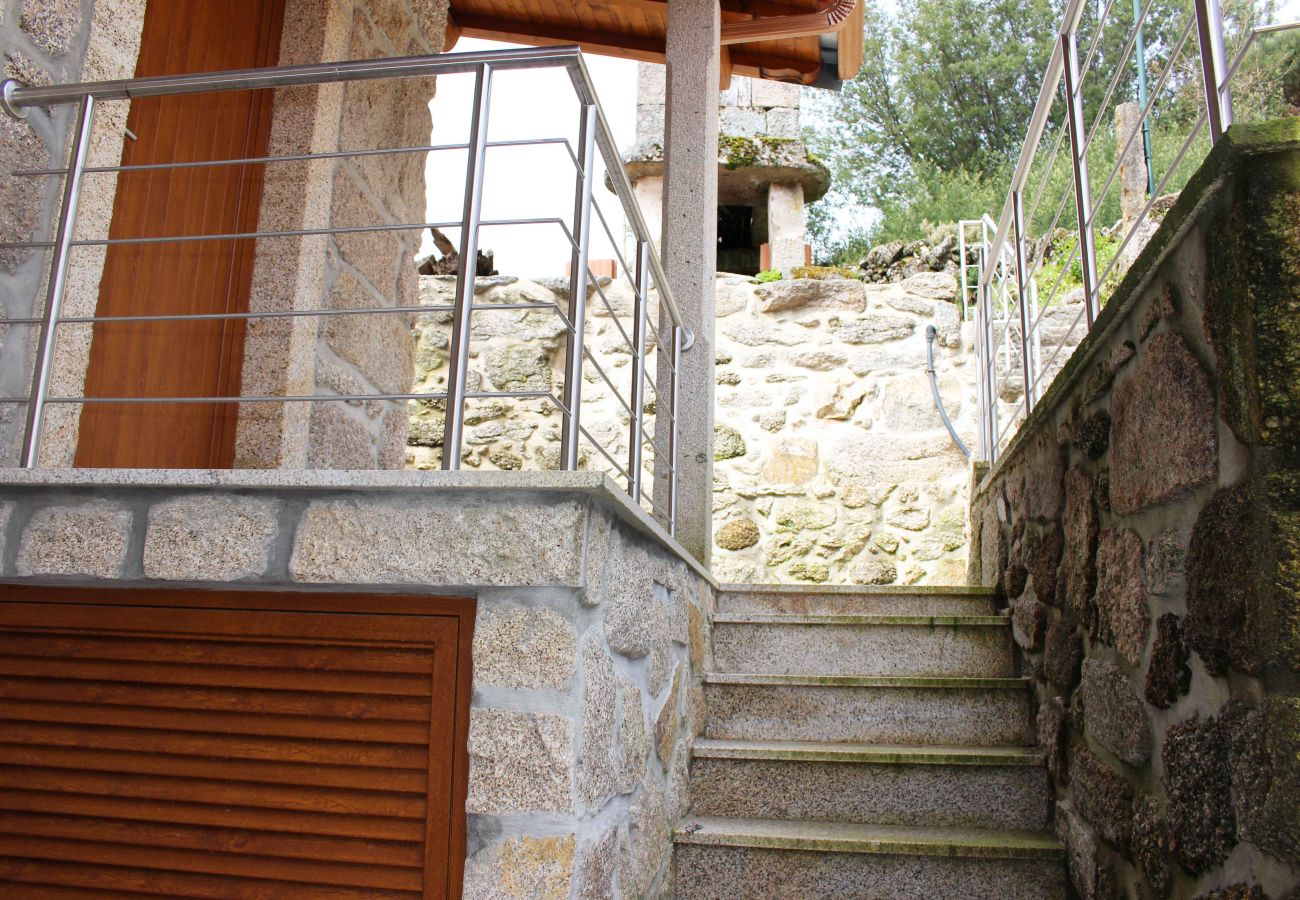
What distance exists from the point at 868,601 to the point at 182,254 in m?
2.35

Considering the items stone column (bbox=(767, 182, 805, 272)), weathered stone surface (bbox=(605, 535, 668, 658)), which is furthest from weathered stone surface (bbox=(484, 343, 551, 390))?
weathered stone surface (bbox=(605, 535, 668, 658))

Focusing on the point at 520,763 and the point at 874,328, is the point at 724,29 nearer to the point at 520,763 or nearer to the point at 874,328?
the point at 874,328

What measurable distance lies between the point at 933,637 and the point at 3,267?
8.50ft

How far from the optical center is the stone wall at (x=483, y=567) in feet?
4.85

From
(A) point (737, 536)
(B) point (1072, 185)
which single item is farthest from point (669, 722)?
(A) point (737, 536)

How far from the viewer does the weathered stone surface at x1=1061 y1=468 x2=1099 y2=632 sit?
2.09m

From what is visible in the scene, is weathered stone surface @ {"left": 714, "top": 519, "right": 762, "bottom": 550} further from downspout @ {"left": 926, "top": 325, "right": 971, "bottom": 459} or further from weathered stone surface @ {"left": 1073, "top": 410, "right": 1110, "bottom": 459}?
weathered stone surface @ {"left": 1073, "top": 410, "right": 1110, "bottom": 459}

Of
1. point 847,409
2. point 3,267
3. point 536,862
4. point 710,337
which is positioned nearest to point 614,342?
point 847,409

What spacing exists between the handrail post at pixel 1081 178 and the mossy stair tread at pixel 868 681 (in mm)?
1129

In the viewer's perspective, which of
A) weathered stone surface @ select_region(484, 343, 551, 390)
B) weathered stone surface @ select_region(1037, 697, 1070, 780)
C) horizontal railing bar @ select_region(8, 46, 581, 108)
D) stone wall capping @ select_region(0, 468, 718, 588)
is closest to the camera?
stone wall capping @ select_region(0, 468, 718, 588)

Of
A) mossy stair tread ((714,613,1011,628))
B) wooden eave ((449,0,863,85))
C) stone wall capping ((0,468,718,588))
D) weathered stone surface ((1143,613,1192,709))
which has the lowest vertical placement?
weathered stone surface ((1143,613,1192,709))

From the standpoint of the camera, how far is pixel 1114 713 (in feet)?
6.22

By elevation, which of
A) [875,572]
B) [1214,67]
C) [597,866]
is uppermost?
[1214,67]

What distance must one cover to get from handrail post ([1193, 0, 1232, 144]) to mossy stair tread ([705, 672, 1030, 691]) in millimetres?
1736
